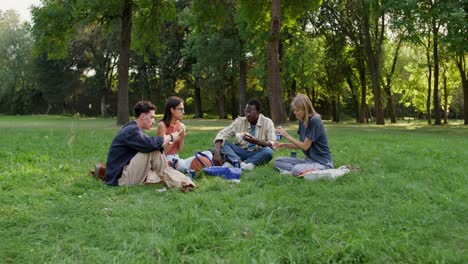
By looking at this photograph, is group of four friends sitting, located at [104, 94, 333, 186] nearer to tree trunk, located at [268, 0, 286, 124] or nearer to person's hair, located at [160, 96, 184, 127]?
person's hair, located at [160, 96, 184, 127]

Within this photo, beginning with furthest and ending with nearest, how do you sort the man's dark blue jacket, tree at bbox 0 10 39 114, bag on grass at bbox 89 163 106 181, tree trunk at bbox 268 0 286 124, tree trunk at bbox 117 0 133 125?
tree at bbox 0 10 39 114
tree trunk at bbox 117 0 133 125
tree trunk at bbox 268 0 286 124
bag on grass at bbox 89 163 106 181
the man's dark blue jacket

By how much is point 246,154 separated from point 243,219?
3.77m

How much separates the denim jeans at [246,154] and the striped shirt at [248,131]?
14 centimetres

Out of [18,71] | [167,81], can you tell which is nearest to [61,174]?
[167,81]

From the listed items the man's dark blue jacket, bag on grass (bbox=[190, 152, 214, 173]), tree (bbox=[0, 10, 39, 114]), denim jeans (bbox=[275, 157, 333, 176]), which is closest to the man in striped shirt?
bag on grass (bbox=[190, 152, 214, 173])

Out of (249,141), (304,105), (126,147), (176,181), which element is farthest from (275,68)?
(176,181)

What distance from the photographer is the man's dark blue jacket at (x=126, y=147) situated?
19.3 feet

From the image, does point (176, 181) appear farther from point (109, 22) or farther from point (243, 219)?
point (109, 22)

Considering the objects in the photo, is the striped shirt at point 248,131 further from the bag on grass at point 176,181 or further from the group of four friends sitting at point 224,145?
the bag on grass at point 176,181

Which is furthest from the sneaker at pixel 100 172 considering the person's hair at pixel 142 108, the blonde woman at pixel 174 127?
the blonde woman at pixel 174 127

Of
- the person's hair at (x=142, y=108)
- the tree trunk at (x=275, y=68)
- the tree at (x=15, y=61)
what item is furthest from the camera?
the tree at (x=15, y=61)

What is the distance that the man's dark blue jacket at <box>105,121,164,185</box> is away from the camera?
5875 mm

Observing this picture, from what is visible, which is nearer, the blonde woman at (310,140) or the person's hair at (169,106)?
the blonde woman at (310,140)

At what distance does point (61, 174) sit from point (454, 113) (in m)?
73.1
